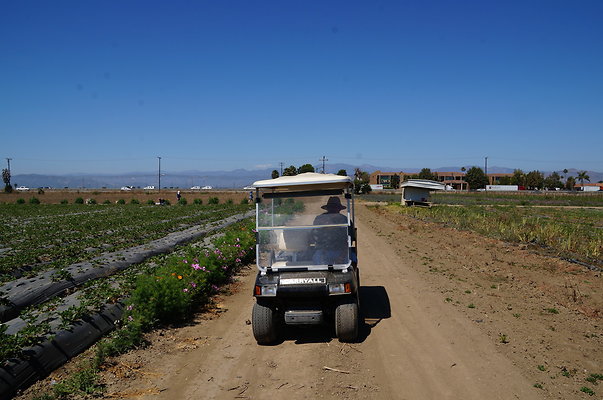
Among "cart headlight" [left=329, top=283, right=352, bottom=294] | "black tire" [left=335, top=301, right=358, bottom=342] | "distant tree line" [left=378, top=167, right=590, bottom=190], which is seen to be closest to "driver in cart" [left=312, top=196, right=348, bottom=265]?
"cart headlight" [left=329, top=283, right=352, bottom=294]

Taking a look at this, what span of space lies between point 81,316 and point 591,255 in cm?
1503

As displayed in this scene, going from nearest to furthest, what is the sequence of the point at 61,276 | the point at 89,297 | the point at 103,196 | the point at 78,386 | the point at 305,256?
the point at 78,386 → the point at 305,256 → the point at 89,297 → the point at 61,276 → the point at 103,196

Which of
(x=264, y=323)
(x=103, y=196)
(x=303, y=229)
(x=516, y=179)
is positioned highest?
(x=516, y=179)

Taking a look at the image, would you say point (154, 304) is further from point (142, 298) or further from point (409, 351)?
point (409, 351)

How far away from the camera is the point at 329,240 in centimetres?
745

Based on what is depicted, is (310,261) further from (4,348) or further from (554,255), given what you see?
(554,255)

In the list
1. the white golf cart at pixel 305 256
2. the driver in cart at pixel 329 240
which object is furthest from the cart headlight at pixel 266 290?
the driver in cart at pixel 329 240

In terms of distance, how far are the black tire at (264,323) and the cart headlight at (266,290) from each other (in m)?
0.37

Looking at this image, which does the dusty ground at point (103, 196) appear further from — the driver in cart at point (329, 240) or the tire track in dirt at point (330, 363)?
the driver in cart at point (329, 240)

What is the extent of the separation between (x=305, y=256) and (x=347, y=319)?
3.97 feet

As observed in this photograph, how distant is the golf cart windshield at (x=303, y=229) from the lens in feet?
24.3

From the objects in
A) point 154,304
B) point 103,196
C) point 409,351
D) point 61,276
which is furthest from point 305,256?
point 103,196

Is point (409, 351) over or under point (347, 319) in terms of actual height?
under

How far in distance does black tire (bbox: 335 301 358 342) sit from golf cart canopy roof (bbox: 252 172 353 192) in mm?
1945
